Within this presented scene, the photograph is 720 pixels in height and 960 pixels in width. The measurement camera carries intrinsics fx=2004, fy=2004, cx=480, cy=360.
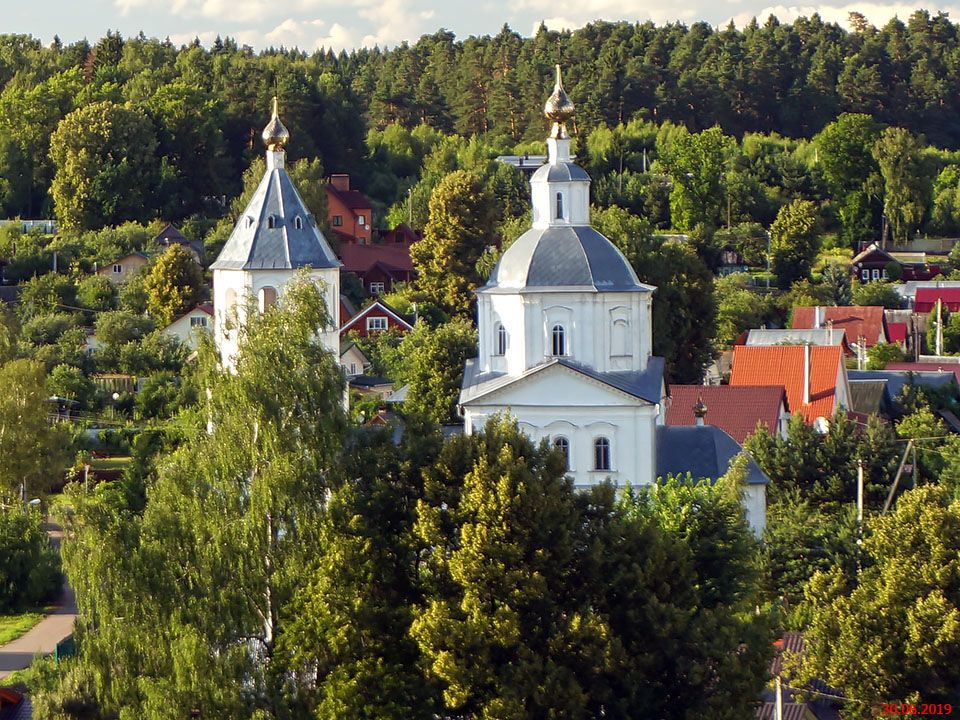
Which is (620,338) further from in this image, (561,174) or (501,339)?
(561,174)

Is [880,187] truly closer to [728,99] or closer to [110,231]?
[728,99]

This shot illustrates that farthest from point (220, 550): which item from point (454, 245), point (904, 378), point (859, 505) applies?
point (454, 245)

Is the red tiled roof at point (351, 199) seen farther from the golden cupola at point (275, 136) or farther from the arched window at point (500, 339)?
the golden cupola at point (275, 136)

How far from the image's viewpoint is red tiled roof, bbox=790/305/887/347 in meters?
52.4

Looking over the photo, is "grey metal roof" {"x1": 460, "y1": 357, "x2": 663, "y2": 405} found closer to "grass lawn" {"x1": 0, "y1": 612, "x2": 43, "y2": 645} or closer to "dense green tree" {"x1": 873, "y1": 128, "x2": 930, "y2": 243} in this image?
"grass lawn" {"x1": 0, "y1": 612, "x2": 43, "y2": 645}

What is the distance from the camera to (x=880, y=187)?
2721 inches

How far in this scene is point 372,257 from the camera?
5703 cm

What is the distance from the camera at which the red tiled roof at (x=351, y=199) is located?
61000 millimetres

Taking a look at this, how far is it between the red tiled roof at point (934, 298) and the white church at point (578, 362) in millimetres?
27147

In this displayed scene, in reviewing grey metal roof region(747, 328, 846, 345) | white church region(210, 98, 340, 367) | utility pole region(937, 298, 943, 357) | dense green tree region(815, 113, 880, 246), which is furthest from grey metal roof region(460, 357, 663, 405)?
dense green tree region(815, 113, 880, 246)

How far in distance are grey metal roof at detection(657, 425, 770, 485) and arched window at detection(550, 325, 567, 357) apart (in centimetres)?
188

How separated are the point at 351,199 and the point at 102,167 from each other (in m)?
7.63

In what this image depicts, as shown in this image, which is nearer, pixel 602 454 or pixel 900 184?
pixel 602 454

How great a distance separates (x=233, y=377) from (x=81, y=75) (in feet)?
159
